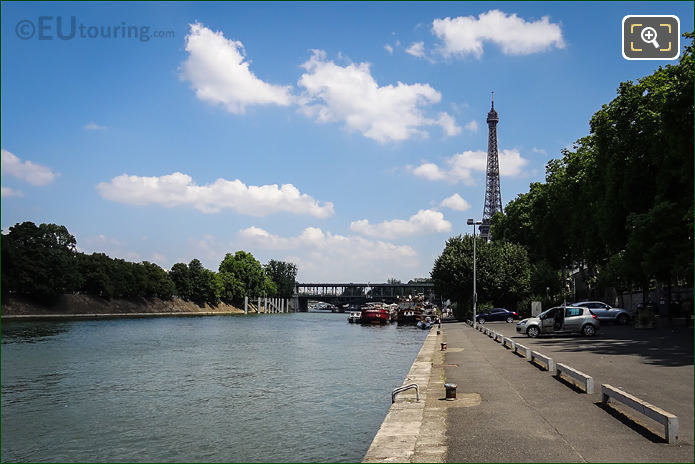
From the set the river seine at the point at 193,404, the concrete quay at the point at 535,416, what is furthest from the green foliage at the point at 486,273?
the concrete quay at the point at 535,416

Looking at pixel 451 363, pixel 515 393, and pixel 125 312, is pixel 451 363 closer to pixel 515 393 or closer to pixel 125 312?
pixel 515 393

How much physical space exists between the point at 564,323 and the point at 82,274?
8456 cm

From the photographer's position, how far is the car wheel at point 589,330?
33969 mm

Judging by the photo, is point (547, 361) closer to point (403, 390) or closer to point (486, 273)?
point (403, 390)

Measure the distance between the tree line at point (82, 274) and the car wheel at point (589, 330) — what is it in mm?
72839

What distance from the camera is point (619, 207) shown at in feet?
135

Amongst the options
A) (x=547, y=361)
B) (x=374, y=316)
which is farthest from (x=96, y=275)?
(x=547, y=361)

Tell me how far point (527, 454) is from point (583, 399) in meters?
5.43

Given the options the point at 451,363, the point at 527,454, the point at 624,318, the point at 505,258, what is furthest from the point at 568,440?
the point at 505,258

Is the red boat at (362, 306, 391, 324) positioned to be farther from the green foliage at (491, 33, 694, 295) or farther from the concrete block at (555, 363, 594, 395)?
the concrete block at (555, 363, 594, 395)

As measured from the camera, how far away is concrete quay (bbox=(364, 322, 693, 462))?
9.20m

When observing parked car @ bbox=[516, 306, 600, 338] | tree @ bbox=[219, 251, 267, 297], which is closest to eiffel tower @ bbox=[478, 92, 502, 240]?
tree @ bbox=[219, 251, 267, 297]

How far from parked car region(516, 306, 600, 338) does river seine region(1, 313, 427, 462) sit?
27.5 ft

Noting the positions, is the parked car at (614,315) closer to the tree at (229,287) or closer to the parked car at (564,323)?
the parked car at (564,323)
